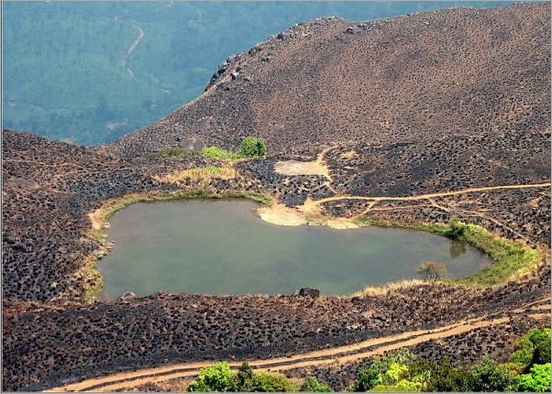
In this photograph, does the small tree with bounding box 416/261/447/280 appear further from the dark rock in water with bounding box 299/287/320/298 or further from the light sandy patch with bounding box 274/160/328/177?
the light sandy patch with bounding box 274/160/328/177

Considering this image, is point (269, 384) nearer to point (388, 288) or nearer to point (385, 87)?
point (388, 288)

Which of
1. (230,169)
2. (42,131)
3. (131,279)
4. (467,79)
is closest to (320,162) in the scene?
(230,169)

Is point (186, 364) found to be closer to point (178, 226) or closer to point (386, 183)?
point (178, 226)

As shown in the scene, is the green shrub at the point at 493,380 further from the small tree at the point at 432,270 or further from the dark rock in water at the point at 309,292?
the small tree at the point at 432,270

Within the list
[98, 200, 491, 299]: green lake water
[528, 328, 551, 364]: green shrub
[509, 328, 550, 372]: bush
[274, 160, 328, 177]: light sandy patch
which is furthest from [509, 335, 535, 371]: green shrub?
[274, 160, 328, 177]: light sandy patch

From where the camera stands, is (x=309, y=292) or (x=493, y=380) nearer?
(x=493, y=380)

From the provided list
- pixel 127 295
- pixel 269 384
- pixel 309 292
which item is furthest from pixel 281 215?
pixel 269 384
